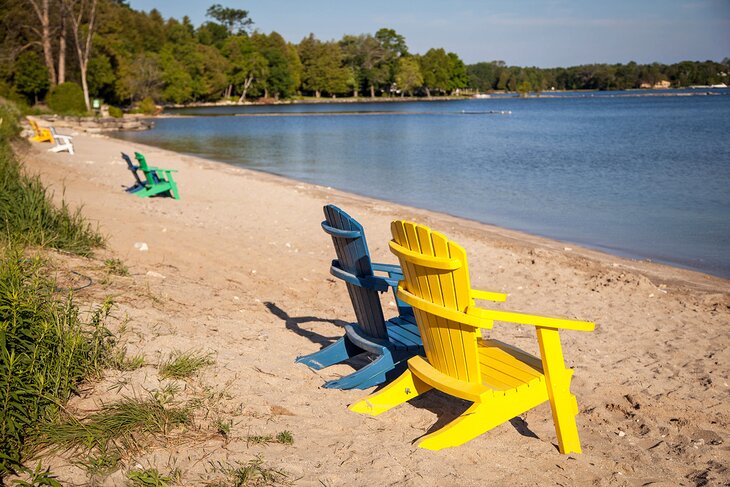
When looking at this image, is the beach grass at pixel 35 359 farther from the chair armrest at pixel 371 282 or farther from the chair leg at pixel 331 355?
the chair armrest at pixel 371 282

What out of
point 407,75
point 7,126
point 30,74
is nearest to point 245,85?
point 407,75

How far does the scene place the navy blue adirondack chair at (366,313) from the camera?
4.46 meters

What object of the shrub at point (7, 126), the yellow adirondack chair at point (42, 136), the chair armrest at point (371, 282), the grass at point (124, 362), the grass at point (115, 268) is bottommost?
the grass at point (124, 362)

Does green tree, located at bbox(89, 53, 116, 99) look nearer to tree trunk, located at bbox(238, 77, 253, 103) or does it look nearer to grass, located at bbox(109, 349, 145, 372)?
tree trunk, located at bbox(238, 77, 253, 103)

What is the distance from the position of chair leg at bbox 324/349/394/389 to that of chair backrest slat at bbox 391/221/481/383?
49 centimetres

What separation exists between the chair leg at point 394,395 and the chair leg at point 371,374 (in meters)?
0.22

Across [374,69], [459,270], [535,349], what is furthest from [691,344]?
[374,69]

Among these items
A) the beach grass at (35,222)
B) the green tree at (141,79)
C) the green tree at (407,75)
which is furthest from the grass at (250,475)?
the green tree at (407,75)

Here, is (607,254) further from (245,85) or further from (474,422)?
Answer: (245,85)

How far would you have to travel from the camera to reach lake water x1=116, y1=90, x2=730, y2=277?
13031mm

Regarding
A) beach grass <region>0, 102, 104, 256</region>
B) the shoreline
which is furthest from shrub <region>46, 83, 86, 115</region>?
beach grass <region>0, 102, 104, 256</region>

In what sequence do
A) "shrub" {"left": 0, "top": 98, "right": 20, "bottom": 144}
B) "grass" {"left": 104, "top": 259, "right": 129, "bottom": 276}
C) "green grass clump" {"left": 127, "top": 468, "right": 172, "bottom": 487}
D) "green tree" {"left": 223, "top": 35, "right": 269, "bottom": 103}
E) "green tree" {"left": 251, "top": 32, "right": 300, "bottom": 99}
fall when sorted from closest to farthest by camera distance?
"green grass clump" {"left": 127, "top": 468, "right": 172, "bottom": 487} → "grass" {"left": 104, "top": 259, "right": 129, "bottom": 276} → "shrub" {"left": 0, "top": 98, "right": 20, "bottom": 144} → "green tree" {"left": 223, "top": 35, "right": 269, "bottom": 103} → "green tree" {"left": 251, "top": 32, "right": 300, "bottom": 99}

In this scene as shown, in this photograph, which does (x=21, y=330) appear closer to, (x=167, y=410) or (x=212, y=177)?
(x=167, y=410)

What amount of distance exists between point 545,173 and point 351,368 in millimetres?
19274
